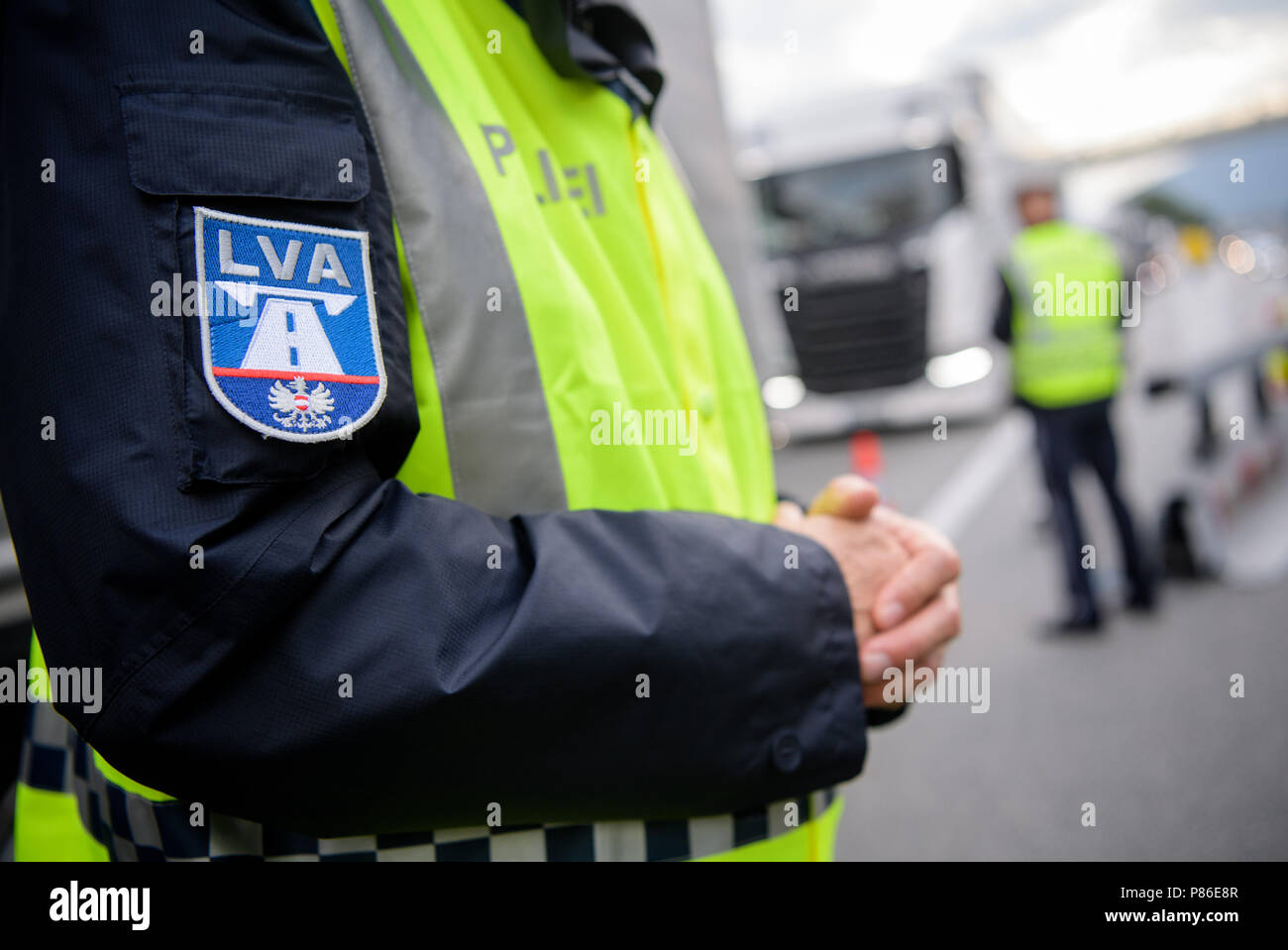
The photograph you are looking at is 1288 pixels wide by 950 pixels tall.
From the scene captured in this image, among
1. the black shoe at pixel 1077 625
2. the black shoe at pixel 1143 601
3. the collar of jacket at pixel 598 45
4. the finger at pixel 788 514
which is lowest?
the black shoe at pixel 1077 625

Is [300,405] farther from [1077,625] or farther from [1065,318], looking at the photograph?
[1065,318]

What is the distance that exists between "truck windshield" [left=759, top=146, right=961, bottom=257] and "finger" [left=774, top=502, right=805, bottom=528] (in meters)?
9.72

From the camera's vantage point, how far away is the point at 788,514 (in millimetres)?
1328

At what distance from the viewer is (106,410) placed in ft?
2.51

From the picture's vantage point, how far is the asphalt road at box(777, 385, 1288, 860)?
123 inches

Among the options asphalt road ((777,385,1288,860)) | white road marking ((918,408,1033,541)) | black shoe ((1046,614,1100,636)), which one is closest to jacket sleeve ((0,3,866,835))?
asphalt road ((777,385,1288,860))

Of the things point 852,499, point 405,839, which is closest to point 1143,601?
point 852,499

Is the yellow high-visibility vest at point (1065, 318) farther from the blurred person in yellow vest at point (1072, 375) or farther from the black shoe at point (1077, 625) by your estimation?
the black shoe at point (1077, 625)

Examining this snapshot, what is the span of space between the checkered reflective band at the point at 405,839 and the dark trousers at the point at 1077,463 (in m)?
4.42

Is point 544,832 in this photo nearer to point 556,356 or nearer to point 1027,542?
point 556,356

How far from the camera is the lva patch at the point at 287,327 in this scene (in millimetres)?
778

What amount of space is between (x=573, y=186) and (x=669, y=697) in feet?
2.02

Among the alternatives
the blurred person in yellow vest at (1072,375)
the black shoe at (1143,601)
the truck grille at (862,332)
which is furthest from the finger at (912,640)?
the truck grille at (862,332)
